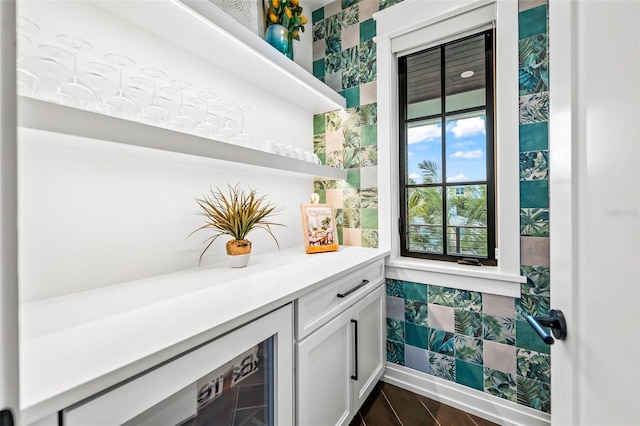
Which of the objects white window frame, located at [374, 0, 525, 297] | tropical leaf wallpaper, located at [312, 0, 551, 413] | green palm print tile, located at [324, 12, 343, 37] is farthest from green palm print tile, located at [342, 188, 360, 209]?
green palm print tile, located at [324, 12, 343, 37]

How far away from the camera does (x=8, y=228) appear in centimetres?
24

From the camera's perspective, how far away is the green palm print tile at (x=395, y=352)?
5.86 ft

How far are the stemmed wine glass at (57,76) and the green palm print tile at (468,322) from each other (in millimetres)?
2019

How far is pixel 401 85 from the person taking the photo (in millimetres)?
1904

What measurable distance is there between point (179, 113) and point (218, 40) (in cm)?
38

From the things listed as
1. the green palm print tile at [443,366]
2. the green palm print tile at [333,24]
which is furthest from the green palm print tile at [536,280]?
the green palm print tile at [333,24]

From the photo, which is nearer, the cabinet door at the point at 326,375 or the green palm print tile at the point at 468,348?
the cabinet door at the point at 326,375

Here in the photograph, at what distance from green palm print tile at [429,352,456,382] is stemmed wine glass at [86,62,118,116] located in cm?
205

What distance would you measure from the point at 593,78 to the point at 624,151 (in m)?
0.19

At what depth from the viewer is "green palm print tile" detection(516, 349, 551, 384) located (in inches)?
54.0

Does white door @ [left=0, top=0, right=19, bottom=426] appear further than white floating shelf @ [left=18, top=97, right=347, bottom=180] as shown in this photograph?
No

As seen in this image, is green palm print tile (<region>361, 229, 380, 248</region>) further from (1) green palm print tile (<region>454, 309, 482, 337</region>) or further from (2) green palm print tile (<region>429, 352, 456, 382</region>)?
(2) green palm print tile (<region>429, 352, 456, 382</region>)

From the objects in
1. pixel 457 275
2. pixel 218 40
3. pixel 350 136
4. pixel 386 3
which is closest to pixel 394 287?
pixel 457 275

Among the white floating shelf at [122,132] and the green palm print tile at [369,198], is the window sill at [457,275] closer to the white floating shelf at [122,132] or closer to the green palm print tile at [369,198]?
the green palm print tile at [369,198]
